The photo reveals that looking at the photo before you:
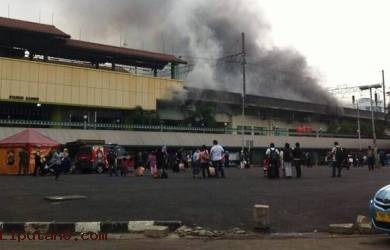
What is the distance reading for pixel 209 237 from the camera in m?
10.2

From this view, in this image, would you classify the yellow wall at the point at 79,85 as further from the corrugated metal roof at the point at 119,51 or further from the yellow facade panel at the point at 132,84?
the corrugated metal roof at the point at 119,51

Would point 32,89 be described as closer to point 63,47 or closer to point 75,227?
point 63,47

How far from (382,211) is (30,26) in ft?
175

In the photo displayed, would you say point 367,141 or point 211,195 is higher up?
point 367,141

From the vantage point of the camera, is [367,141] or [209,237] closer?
[209,237]

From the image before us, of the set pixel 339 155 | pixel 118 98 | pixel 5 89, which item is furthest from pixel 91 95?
pixel 339 155

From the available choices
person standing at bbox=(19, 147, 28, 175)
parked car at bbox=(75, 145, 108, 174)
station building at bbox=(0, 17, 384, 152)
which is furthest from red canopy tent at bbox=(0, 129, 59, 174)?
station building at bbox=(0, 17, 384, 152)

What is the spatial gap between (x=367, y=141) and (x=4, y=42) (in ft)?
181

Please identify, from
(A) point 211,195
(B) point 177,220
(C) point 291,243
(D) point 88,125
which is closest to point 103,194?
(A) point 211,195

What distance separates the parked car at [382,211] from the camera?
28.9 ft

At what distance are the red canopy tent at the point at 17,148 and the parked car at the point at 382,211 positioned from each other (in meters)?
26.4

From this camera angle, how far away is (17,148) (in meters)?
32.6

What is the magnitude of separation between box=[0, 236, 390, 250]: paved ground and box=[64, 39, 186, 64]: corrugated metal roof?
170 ft

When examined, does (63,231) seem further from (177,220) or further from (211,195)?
(211,195)
